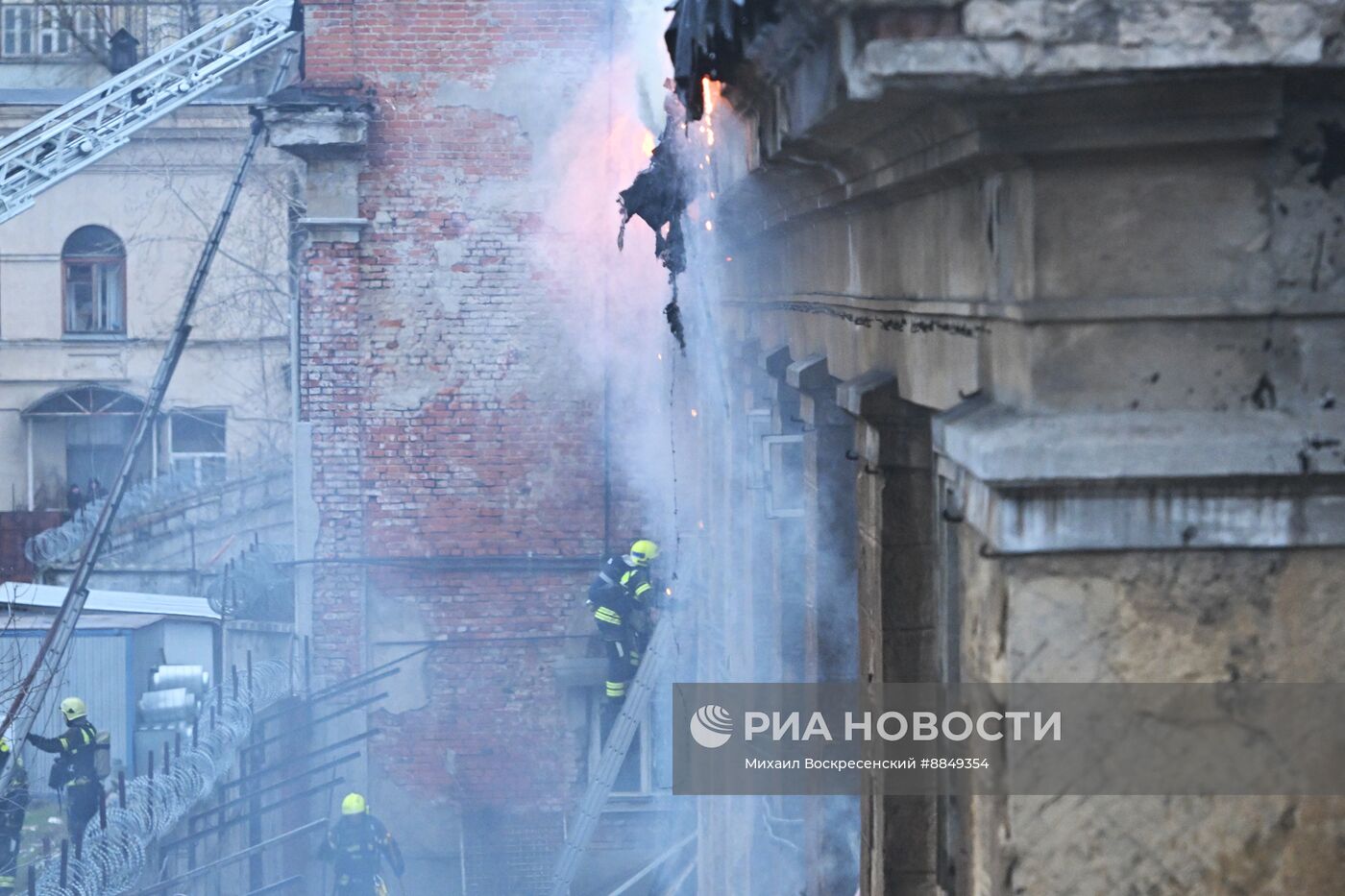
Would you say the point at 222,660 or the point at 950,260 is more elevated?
the point at 950,260

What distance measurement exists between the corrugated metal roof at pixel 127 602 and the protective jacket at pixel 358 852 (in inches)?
215

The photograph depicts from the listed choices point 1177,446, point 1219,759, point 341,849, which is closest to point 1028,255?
point 1177,446

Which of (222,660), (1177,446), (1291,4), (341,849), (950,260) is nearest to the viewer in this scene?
(1291,4)

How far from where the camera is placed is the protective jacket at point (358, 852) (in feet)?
42.7

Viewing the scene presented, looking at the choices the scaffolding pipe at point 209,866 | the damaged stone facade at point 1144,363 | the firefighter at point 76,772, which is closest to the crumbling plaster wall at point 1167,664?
the damaged stone facade at point 1144,363

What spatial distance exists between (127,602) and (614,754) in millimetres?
9410

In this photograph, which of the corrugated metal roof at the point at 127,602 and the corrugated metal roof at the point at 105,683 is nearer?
the corrugated metal roof at the point at 105,683

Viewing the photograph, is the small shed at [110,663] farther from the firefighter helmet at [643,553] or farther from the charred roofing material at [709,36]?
the charred roofing material at [709,36]

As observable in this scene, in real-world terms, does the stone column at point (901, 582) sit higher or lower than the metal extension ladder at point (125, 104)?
lower

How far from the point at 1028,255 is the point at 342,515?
40.1 feet

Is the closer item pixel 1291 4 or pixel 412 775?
pixel 1291 4

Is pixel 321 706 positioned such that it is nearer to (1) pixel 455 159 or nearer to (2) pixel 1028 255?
(1) pixel 455 159

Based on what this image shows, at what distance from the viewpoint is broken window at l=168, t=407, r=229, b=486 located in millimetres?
29359

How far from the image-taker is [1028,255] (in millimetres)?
2805
